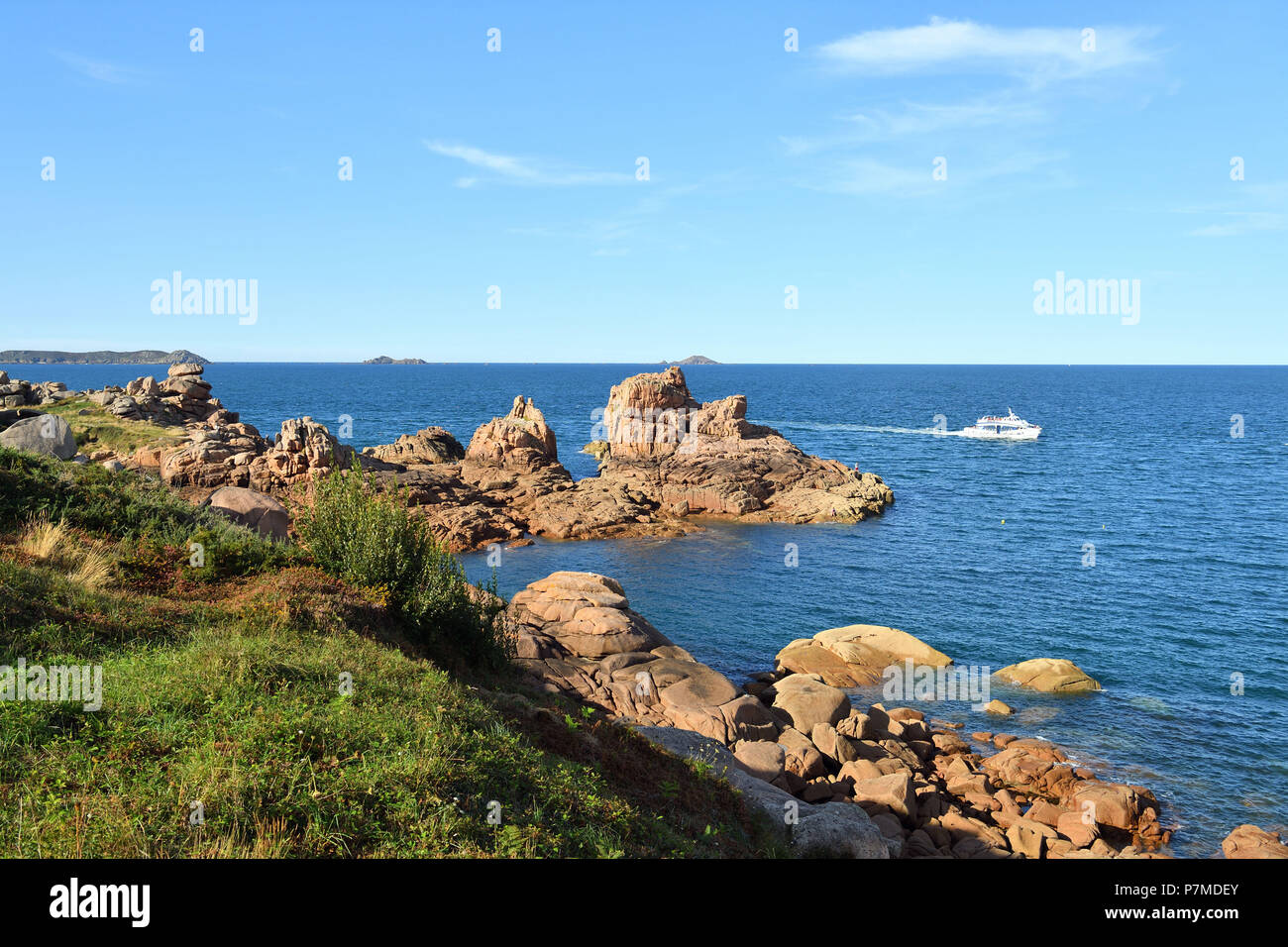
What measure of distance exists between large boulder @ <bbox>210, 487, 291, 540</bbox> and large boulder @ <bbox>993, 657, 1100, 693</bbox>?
27395 mm

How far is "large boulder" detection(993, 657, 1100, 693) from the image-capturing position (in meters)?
28.9

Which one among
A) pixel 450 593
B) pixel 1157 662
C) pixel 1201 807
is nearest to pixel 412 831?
pixel 450 593

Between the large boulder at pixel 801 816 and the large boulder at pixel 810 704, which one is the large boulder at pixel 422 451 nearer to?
the large boulder at pixel 810 704

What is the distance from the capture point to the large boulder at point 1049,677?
28922 mm

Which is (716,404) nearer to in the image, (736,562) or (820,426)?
(736,562)

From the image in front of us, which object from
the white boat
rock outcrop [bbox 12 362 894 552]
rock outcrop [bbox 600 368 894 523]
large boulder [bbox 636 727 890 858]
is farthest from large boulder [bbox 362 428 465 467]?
the white boat

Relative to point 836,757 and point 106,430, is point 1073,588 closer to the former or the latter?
→ point 836,757

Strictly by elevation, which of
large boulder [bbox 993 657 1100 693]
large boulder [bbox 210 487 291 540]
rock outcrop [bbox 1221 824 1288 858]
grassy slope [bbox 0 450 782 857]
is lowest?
rock outcrop [bbox 1221 824 1288 858]

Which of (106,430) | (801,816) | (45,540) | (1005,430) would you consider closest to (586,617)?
(801,816)

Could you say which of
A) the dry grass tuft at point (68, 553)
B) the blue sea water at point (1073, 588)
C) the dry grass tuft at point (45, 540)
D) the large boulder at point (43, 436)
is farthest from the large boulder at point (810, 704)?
the large boulder at point (43, 436)

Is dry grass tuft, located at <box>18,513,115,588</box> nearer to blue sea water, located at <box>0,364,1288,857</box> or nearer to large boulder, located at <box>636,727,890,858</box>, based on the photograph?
large boulder, located at <box>636,727,890,858</box>

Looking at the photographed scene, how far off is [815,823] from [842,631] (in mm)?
20236

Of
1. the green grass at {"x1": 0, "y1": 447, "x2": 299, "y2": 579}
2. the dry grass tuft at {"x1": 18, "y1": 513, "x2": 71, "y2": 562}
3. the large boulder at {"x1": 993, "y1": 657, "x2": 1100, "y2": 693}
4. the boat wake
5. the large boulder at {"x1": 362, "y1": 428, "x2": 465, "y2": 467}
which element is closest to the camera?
the dry grass tuft at {"x1": 18, "y1": 513, "x2": 71, "y2": 562}

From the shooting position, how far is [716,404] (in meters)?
73.6
